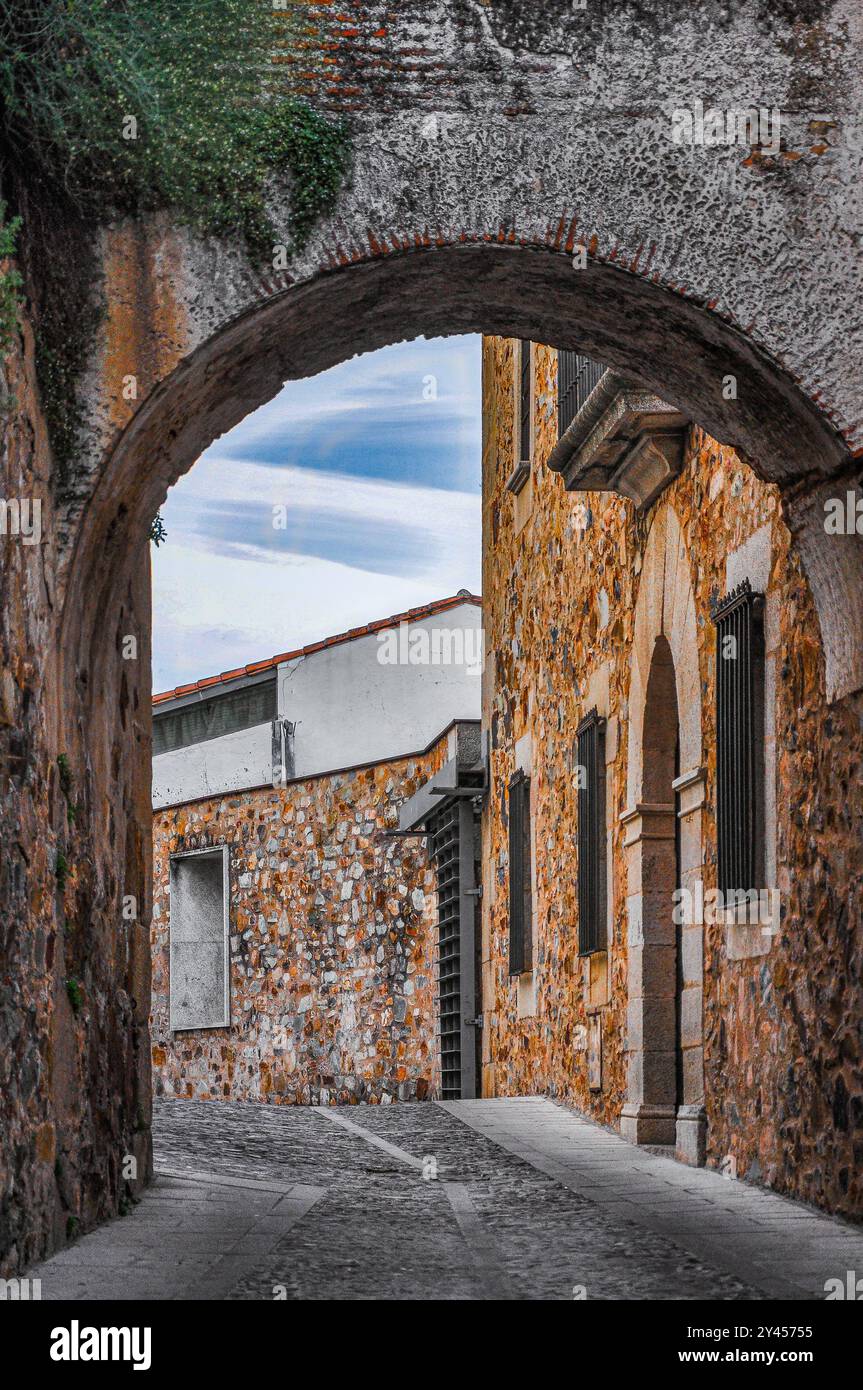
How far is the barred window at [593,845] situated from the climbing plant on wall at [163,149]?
5721 mm

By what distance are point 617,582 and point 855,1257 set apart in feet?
19.3

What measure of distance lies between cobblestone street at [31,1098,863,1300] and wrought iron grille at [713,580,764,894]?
1.41m

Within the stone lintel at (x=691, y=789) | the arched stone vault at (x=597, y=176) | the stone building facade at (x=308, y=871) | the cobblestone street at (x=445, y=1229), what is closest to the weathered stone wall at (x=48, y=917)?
the cobblestone street at (x=445, y=1229)

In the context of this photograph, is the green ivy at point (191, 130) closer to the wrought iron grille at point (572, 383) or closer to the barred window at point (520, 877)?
the wrought iron grille at point (572, 383)

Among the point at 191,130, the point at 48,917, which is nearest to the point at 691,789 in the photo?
the point at 48,917

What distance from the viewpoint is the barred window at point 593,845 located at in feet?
35.4

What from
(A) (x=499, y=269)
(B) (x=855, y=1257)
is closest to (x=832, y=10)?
(A) (x=499, y=269)

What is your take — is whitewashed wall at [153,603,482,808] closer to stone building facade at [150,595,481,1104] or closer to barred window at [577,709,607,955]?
stone building facade at [150,595,481,1104]

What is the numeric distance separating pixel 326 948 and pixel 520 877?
183 inches

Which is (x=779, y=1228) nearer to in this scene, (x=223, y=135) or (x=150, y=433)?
(x=150, y=433)

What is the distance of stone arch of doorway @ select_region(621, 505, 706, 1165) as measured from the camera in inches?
350

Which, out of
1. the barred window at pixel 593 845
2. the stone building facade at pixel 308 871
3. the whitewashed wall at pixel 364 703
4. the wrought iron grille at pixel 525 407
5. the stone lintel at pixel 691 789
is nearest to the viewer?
the stone lintel at pixel 691 789

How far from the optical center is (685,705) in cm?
905

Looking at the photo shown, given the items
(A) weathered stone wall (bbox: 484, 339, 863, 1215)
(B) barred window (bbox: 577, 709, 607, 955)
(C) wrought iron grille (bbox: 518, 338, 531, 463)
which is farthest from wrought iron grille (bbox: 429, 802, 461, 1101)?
(B) barred window (bbox: 577, 709, 607, 955)
